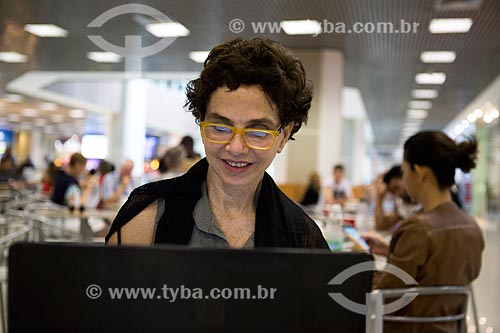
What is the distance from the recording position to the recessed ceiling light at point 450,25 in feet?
13.0

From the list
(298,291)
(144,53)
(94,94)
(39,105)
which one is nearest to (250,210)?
(298,291)

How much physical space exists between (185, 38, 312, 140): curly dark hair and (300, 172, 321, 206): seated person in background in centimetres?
631

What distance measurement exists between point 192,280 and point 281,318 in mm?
121

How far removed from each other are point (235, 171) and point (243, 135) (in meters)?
0.08

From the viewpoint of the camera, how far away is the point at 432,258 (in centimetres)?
215

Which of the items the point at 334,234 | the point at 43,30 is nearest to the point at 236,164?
the point at 334,234

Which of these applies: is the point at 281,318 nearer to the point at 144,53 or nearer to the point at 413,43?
the point at 144,53

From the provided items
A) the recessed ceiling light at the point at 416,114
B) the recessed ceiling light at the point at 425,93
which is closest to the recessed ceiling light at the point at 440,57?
the recessed ceiling light at the point at 425,93

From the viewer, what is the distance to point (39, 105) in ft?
58.7

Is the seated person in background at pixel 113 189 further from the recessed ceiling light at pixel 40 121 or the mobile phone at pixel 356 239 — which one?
the recessed ceiling light at pixel 40 121

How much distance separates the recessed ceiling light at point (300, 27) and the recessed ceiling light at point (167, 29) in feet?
1.79

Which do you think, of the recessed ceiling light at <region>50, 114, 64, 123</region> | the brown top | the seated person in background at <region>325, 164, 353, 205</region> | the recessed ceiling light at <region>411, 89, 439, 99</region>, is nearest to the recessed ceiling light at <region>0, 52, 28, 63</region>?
the brown top

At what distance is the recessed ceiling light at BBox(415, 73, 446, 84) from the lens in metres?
9.01

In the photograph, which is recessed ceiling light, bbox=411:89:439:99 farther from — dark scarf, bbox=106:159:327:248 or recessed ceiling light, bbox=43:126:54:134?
recessed ceiling light, bbox=43:126:54:134
